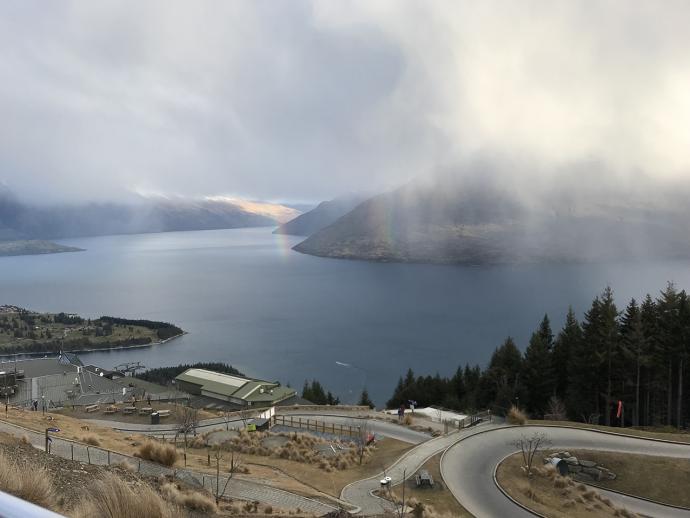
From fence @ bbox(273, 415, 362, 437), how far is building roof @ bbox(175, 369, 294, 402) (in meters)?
13.1

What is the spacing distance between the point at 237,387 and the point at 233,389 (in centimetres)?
40

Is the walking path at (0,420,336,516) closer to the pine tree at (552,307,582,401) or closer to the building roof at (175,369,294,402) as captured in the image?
the building roof at (175,369,294,402)

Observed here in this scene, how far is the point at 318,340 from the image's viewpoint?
89000 mm

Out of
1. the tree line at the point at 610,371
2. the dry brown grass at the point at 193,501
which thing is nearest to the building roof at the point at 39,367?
the tree line at the point at 610,371

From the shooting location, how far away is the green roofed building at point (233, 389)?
42.5m

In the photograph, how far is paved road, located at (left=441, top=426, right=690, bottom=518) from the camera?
1627 cm

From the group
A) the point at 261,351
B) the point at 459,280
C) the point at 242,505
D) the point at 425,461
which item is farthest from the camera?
the point at 459,280

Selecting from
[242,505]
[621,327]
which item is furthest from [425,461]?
[621,327]

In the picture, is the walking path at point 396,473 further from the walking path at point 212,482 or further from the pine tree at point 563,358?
the pine tree at point 563,358

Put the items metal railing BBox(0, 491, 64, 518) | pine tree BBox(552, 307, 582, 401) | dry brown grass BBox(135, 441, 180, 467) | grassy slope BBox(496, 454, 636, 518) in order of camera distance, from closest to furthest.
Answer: metal railing BBox(0, 491, 64, 518) < dry brown grass BBox(135, 441, 180, 467) < grassy slope BBox(496, 454, 636, 518) < pine tree BBox(552, 307, 582, 401)

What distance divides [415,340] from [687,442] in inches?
2558

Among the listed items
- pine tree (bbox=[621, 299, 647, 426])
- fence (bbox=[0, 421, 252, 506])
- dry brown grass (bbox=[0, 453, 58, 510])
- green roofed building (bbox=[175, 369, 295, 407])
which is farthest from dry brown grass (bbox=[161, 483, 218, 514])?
green roofed building (bbox=[175, 369, 295, 407])

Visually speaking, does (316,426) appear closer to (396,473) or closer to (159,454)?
(396,473)

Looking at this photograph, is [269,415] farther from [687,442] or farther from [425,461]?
[687,442]
